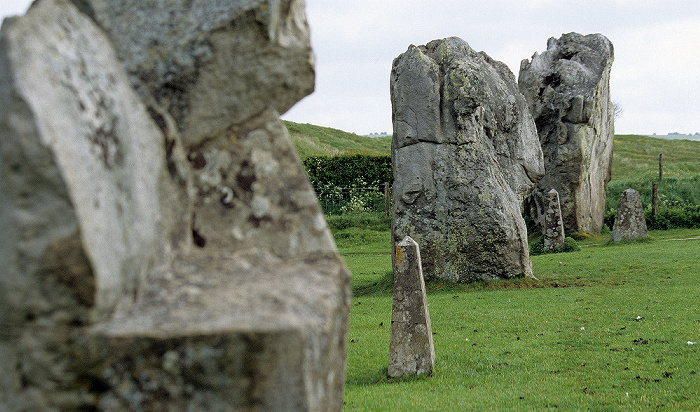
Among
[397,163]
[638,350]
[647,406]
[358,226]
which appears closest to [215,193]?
[647,406]

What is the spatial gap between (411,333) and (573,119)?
69.0 ft

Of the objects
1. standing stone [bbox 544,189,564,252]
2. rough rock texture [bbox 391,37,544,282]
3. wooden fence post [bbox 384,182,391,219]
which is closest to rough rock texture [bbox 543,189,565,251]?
standing stone [bbox 544,189,564,252]

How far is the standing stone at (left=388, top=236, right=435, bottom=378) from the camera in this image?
350 inches

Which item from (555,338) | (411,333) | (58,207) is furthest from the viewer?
(555,338)

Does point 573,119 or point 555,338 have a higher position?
point 573,119

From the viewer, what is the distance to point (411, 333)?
8867 mm

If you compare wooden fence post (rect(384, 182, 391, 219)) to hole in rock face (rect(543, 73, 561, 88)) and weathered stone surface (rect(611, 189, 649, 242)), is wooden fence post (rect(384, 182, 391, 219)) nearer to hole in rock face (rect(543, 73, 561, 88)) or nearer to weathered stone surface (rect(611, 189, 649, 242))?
hole in rock face (rect(543, 73, 561, 88))

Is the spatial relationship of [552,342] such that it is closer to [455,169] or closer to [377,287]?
[455,169]

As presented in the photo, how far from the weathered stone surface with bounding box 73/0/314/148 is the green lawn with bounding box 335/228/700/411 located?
5.38 m

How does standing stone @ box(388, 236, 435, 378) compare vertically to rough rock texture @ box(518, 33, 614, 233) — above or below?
below

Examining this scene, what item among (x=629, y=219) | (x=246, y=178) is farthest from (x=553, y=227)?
(x=246, y=178)

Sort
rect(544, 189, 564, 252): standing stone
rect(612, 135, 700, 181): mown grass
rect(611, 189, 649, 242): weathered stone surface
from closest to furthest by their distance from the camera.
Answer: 1. rect(544, 189, 564, 252): standing stone
2. rect(611, 189, 649, 242): weathered stone surface
3. rect(612, 135, 700, 181): mown grass

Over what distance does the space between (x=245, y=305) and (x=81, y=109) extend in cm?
90

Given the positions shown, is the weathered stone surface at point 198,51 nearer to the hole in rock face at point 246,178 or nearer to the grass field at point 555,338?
the hole in rock face at point 246,178
